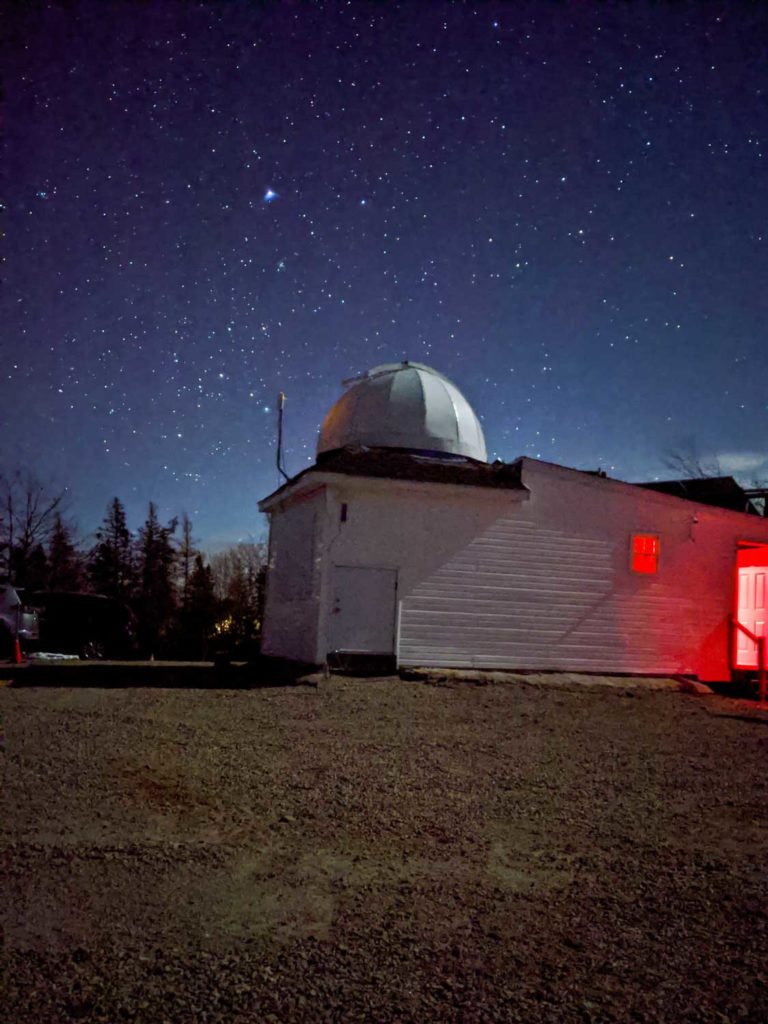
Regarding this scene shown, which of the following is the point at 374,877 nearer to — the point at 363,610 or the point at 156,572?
the point at 363,610

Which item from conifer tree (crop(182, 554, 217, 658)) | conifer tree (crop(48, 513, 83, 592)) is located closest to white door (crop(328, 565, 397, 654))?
conifer tree (crop(182, 554, 217, 658))

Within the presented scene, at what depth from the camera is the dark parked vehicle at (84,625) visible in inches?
848

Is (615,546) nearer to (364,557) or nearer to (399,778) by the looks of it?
(364,557)

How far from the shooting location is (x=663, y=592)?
53.8 feet

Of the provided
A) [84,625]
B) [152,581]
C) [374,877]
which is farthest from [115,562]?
[374,877]

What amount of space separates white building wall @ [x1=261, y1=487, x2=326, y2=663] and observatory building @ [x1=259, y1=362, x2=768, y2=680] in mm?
66

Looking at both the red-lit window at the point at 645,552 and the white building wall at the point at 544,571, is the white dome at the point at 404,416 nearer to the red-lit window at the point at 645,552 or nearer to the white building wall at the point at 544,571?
the white building wall at the point at 544,571

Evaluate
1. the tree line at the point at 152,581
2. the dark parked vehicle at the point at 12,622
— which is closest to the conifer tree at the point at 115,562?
the tree line at the point at 152,581

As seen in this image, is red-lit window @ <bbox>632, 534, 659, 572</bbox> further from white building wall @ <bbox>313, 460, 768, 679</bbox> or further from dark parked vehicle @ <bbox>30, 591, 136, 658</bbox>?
dark parked vehicle @ <bbox>30, 591, 136, 658</bbox>

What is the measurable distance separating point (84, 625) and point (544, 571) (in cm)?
1333

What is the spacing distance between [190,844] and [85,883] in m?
0.78

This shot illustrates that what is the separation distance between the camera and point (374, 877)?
4.27 m

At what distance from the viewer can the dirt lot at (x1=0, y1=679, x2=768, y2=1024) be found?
2992mm

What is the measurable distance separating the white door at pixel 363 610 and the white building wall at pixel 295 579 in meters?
0.37
